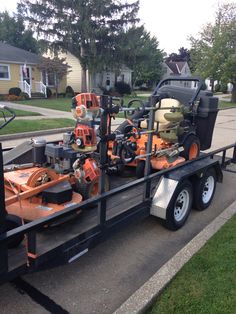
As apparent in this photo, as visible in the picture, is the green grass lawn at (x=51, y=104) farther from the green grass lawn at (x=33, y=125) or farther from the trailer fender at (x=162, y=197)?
the trailer fender at (x=162, y=197)

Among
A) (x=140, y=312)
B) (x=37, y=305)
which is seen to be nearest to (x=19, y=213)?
(x=37, y=305)

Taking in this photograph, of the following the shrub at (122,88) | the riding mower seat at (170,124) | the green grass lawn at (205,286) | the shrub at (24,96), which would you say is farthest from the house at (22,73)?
the green grass lawn at (205,286)

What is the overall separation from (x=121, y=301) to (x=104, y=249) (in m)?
0.78

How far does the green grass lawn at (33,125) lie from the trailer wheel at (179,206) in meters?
6.62

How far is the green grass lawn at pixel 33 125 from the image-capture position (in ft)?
31.2

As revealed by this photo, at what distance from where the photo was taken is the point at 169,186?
11.5ft

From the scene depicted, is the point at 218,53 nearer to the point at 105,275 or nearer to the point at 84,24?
the point at 84,24

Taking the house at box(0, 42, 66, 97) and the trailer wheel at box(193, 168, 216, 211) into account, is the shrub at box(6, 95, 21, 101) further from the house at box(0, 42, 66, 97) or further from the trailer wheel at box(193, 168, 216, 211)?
the trailer wheel at box(193, 168, 216, 211)

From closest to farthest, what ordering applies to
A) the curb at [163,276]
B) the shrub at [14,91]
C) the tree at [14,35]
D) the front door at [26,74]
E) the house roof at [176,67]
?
the curb at [163,276], the shrub at [14,91], the front door at [26,74], the tree at [14,35], the house roof at [176,67]

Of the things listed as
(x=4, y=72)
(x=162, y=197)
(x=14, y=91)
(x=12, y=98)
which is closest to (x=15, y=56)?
(x=4, y=72)

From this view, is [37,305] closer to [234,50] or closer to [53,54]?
[53,54]

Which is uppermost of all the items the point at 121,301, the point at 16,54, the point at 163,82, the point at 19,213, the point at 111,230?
the point at 16,54

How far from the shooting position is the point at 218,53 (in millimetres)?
26422

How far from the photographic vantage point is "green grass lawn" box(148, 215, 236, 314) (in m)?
2.53
